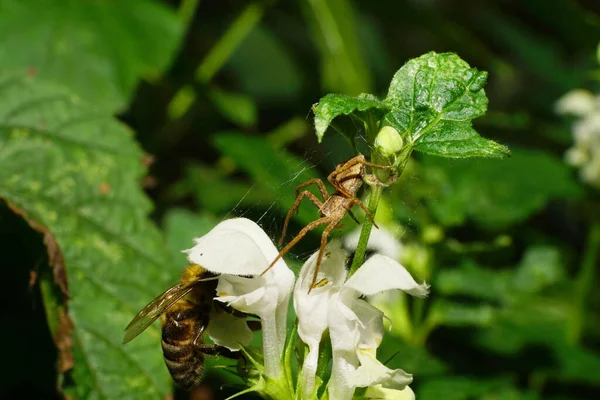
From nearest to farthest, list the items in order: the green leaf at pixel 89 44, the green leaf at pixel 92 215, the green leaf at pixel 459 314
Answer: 1. the green leaf at pixel 92 215
2. the green leaf at pixel 459 314
3. the green leaf at pixel 89 44

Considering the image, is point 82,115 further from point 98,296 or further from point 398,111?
point 398,111

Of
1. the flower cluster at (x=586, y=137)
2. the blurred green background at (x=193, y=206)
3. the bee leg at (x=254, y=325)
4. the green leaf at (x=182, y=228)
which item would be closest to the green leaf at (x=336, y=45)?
the blurred green background at (x=193, y=206)

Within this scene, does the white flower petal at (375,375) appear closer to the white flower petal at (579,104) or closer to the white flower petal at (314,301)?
the white flower petal at (314,301)

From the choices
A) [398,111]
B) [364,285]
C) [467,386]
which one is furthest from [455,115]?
[467,386]

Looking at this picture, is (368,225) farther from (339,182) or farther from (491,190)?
(491,190)

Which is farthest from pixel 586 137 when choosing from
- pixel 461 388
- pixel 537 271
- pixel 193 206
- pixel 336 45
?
pixel 193 206
